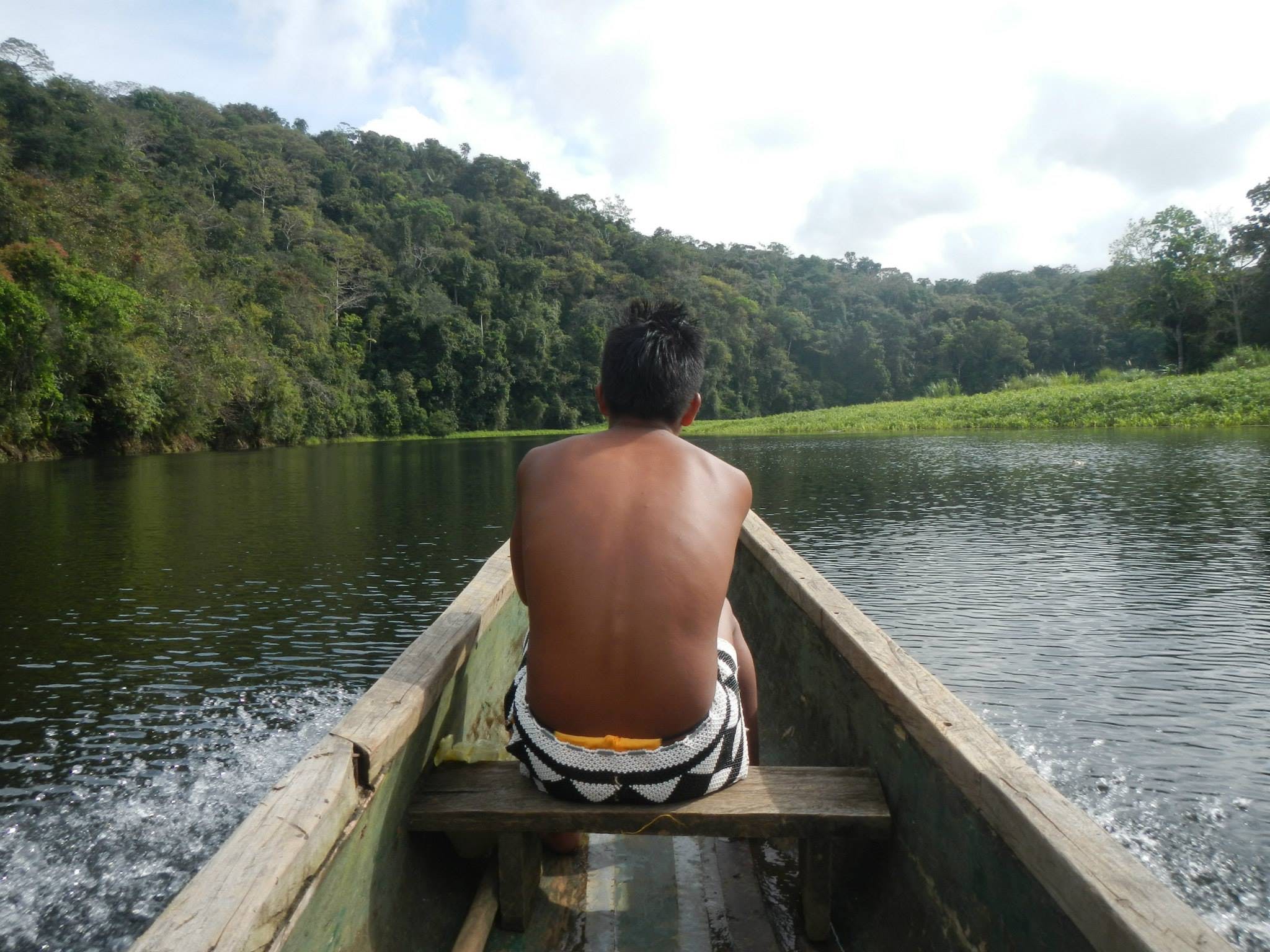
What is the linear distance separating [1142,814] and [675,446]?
2.83 metres

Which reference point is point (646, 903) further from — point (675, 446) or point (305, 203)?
point (305, 203)

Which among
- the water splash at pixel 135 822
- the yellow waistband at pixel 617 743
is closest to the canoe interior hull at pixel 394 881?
the yellow waistband at pixel 617 743

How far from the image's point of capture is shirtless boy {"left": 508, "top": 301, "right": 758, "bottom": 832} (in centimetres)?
158

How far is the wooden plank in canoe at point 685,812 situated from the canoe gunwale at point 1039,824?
0.17 meters

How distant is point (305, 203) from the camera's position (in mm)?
44906

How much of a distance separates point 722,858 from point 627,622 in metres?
1.05

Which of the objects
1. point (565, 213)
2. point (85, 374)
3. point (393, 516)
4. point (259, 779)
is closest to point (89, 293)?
point (85, 374)

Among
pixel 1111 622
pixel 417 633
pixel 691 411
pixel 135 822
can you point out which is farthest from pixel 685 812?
pixel 1111 622

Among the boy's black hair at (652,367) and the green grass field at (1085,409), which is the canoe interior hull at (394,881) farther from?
the green grass field at (1085,409)

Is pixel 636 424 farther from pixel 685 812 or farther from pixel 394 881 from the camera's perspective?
pixel 394 881

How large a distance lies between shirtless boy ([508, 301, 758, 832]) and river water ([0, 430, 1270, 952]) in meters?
2.08

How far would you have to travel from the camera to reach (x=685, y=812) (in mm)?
1647

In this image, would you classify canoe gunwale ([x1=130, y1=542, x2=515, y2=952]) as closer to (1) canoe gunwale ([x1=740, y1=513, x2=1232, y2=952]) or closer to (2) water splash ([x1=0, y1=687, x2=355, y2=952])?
(1) canoe gunwale ([x1=740, y1=513, x2=1232, y2=952])

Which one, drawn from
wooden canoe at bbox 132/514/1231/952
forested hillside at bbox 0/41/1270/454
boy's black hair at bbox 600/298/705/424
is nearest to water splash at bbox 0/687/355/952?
wooden canoe at bbox 132/514/1231/952
